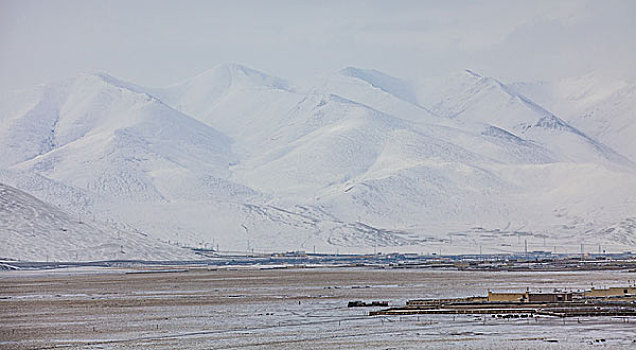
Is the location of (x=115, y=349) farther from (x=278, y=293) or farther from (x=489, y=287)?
(x=489, y=287)

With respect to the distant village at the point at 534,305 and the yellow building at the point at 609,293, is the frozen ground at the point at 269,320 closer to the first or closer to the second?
the distant village at the point at 534,305

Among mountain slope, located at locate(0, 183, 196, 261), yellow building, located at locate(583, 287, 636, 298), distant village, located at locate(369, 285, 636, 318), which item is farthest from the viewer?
mountain slope, located at locate(0, 183, 196, 261)

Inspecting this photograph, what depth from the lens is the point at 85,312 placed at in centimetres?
8800

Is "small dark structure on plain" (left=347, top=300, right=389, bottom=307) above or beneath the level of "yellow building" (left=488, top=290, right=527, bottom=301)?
beneath

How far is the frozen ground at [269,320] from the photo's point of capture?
6438 centimetres

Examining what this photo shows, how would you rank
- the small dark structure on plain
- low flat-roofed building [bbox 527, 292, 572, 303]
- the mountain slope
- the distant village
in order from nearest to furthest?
1. the distant village
2. low flat-roofed building [bbox 527, 292, 572, 303]
3. the small dark structure on plain
4. the mountain slope

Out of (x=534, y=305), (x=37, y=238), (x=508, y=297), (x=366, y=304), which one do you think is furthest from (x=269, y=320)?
(x=37, y=238)

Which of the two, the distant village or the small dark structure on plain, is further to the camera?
the small dark structure on plain

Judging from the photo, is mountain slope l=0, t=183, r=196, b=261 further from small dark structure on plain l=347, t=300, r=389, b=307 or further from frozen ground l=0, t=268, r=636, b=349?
small dark structure on plain l=347, t=300, r=389, b=307

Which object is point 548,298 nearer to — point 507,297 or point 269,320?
point 507,297

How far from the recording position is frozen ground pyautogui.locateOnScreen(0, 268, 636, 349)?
211 feet

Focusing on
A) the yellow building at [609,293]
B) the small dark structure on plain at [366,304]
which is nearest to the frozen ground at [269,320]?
the small dark structure on plain at [366,304]

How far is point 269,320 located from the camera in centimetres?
7819

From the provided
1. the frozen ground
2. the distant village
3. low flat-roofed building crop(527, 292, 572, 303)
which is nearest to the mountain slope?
the frozen ground
